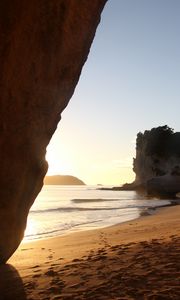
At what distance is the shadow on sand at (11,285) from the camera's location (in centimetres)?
521

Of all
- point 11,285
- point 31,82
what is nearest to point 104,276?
point 11,285

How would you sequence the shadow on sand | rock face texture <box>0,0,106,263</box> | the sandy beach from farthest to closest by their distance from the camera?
rock face texture <box>0,0,106,263</box>
the shadow on sand
the sandy beach

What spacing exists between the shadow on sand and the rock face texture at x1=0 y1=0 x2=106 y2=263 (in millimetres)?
717

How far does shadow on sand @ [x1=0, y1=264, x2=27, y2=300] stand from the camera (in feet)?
→ 17.1

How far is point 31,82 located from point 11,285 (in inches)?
138

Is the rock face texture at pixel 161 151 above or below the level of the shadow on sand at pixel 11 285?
above

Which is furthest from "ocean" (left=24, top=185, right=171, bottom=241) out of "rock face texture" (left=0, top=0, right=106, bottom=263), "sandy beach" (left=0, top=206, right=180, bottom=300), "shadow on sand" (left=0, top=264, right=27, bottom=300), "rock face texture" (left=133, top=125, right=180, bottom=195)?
"rock face texture" (left=133, top=125, right=180, bottom=195)

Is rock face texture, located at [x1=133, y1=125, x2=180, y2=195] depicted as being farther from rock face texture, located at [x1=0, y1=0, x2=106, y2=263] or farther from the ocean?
rock face texture, located at [x1=0, y1=0, x2=106, y2=263]

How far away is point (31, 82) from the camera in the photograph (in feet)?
22.3

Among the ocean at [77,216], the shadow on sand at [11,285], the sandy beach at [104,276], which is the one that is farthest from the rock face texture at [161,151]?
the shadow on sand at [11,285]

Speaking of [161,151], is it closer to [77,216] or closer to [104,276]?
[77,216]

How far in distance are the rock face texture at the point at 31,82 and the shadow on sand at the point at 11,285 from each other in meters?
0.72

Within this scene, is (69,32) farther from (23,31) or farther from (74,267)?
(74,267)

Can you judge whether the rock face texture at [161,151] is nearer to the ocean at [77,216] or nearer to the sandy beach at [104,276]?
the ocean at [77,216]
